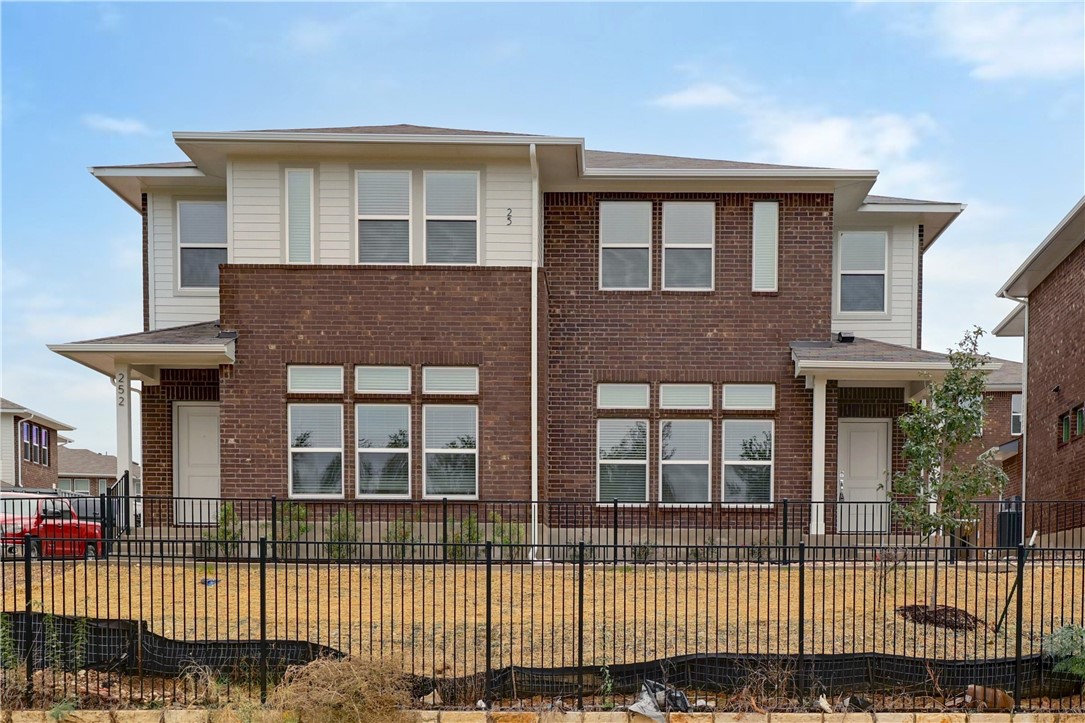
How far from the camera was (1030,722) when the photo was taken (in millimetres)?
9258

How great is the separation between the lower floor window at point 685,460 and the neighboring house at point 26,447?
32.3 metres

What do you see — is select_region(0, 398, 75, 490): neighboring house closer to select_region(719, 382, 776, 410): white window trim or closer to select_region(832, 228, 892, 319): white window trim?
select_region(719, 382, 776, 410): white window trim

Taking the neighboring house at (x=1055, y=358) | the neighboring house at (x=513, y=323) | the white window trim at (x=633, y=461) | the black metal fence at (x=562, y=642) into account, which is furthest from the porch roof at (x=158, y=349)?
the neighboring house at (x=1055, y=358)

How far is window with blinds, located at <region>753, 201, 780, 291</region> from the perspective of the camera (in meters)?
18.6

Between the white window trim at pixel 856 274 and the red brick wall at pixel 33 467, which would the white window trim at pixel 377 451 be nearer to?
the white window trim at pixel 856 274

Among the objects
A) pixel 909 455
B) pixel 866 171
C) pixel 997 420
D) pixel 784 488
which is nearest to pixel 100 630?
pixel 909 455

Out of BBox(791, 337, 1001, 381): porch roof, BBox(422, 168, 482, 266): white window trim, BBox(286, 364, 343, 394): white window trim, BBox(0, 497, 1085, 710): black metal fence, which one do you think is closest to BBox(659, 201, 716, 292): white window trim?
BBox(791, 337, 1001, 381): porch roof

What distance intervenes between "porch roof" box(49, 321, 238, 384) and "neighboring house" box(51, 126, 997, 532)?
68 mm

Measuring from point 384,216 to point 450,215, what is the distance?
3.77ft

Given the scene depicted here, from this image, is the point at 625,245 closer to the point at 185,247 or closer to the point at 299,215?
the point at 299,215

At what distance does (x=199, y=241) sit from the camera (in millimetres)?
18906

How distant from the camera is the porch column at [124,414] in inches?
664

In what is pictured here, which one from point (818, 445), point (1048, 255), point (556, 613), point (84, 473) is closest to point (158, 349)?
point (556, 613)

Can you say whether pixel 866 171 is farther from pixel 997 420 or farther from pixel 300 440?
pixel 997 420
